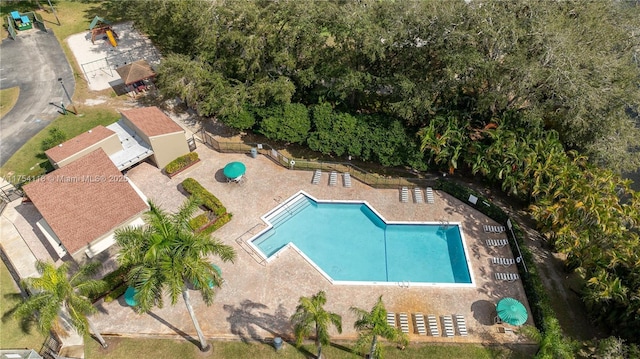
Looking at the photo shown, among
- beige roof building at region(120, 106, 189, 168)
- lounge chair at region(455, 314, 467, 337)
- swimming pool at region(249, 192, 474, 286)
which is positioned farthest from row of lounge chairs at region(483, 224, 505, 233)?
beige roof building at region(120, 106, 189, 168)

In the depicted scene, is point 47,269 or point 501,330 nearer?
point 47,269

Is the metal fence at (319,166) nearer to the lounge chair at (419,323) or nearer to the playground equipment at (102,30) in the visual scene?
the lounge chair at (419,323)

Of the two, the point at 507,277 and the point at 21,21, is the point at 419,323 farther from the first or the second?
the point at 21,21

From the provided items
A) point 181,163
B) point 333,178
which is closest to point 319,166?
point 333,178

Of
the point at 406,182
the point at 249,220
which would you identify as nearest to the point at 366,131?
the point at 406,182

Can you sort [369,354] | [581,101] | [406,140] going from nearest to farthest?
[369,354] < [581,101] < [406,140]

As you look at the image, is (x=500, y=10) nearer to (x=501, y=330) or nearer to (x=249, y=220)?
(x=501, y=330)
